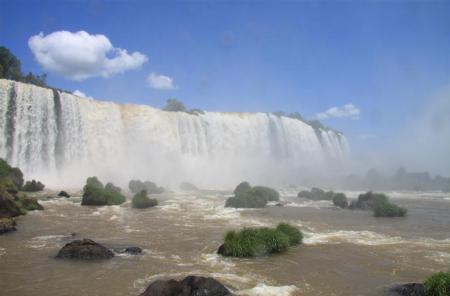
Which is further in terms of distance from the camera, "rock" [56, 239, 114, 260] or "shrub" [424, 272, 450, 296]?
"rock" [56, 239, 114, 260]

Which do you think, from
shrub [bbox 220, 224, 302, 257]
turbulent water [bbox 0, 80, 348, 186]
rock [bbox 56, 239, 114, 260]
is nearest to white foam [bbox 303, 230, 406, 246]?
shrub [bbox 220, 224, 302, 257]

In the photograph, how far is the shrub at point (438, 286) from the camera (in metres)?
8.29

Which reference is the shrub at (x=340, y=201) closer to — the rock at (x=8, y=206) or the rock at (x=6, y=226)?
the rock at (x=8, y=206)

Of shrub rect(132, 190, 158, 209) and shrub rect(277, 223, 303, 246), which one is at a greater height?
shrub rect(132, 190, 158, 209)

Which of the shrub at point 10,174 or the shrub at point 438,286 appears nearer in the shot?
the shrub at point 438,286

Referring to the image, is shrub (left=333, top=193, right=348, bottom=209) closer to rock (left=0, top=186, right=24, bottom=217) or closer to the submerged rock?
the submerged rock

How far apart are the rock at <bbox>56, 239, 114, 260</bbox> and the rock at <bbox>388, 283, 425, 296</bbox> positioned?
8.23 metres

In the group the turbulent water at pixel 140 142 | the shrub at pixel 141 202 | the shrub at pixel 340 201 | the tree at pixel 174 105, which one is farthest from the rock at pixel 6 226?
the tree at pixel 174 105

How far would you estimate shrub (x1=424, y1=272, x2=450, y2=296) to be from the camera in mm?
8288

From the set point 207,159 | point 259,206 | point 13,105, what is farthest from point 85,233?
point 207,159

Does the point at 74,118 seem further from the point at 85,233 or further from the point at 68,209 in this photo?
the point at 85,233

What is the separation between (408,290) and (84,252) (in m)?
9.16

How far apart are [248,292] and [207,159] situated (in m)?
50.0

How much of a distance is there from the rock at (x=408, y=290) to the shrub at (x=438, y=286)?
21 cm
